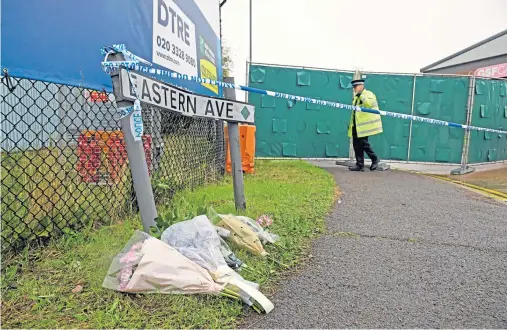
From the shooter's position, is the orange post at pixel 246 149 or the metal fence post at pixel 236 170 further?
the orange post at pixel 246 149

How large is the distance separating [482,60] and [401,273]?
24825 millimetres

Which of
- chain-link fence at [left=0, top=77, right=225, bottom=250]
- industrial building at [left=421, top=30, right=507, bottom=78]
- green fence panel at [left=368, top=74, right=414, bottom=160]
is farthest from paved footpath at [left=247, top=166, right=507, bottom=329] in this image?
industrial building at [left=421, top=30, right=507, bottom=78]

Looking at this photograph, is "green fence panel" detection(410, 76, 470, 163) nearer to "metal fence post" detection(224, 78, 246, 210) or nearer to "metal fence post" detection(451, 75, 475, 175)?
"metal fence post" detection(451, 75, 475, 175)

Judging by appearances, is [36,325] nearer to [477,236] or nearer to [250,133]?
[477,236]

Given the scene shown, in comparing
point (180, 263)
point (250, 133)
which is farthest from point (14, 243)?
point (250, 133)

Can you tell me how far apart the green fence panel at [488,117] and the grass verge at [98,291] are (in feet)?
24.8

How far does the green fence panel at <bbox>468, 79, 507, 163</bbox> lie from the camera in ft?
30.3

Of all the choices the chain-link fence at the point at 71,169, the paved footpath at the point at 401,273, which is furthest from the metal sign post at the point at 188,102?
the paved footpath at the point at 401,273

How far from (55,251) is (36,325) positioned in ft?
2.97

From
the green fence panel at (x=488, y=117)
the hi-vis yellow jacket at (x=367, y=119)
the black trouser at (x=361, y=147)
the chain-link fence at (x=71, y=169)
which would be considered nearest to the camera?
the chain-link fence at (x=71, y=169)

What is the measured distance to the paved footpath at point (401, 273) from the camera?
1966 mm

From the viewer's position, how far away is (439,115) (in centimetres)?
920

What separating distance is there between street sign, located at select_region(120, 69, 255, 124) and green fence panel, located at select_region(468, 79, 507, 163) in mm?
7641

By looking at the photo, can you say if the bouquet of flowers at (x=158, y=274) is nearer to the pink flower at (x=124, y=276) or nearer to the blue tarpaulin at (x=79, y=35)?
the pink flower at (x=124, y=276)
